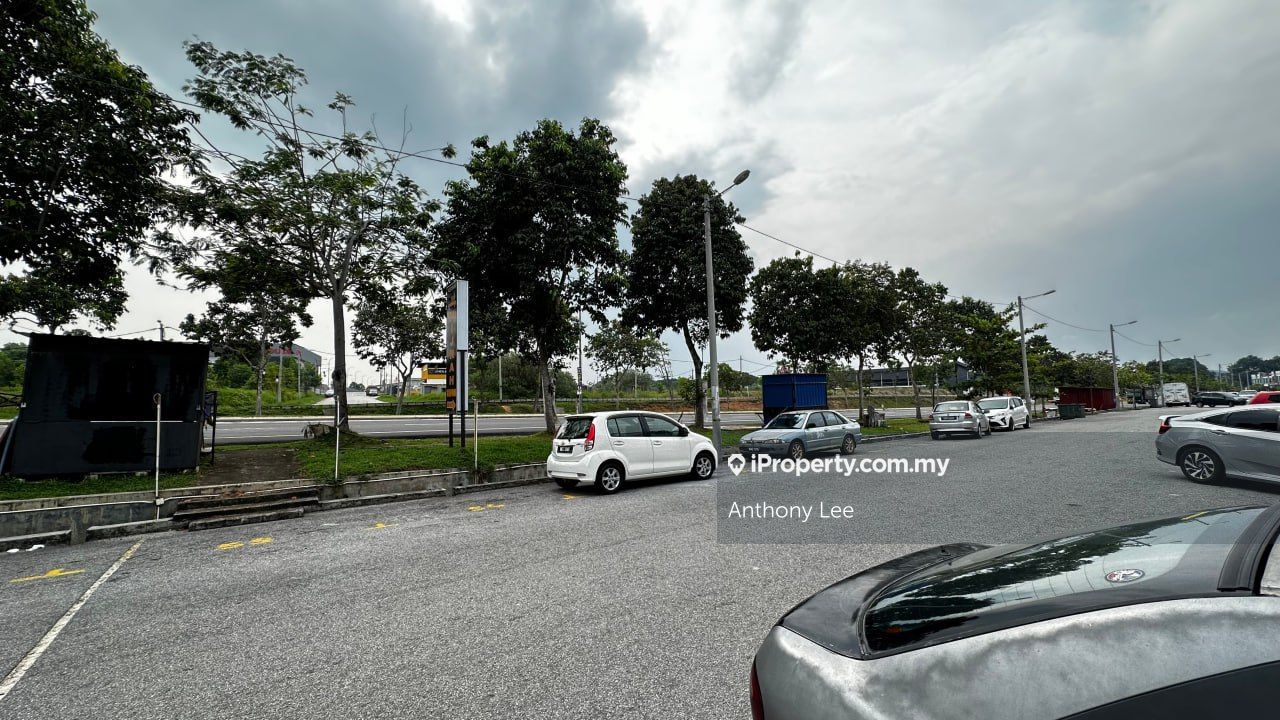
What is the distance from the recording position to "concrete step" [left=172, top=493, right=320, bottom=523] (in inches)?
314

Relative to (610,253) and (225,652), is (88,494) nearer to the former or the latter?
(225,652)

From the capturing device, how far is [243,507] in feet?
27.5

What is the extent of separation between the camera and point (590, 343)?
5166cm

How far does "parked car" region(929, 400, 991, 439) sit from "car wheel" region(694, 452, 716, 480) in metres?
12.7

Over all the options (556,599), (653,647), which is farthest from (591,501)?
(653,647)

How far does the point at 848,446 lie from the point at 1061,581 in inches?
600

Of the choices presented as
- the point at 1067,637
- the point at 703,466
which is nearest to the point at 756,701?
the point at 1067,637

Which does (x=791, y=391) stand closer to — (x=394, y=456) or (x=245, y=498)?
(x=394, y=456)

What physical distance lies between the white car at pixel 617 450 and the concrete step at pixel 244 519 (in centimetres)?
417

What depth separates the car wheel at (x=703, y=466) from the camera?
11.2 metres

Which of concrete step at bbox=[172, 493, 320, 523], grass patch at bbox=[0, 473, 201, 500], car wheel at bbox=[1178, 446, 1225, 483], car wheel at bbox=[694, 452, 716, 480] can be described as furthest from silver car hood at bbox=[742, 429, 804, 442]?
grass patch at bbox=[0, 473, 201, 500]

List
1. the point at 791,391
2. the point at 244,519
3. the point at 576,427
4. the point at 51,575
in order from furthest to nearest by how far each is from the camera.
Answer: the point at 791,391, the point at 576,427, the point at 244,519, the point at 51,575

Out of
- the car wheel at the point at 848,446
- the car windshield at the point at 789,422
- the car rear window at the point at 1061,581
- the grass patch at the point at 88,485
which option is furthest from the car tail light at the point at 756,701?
the car wheel at the point at 848,446

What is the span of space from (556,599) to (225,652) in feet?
7.49
